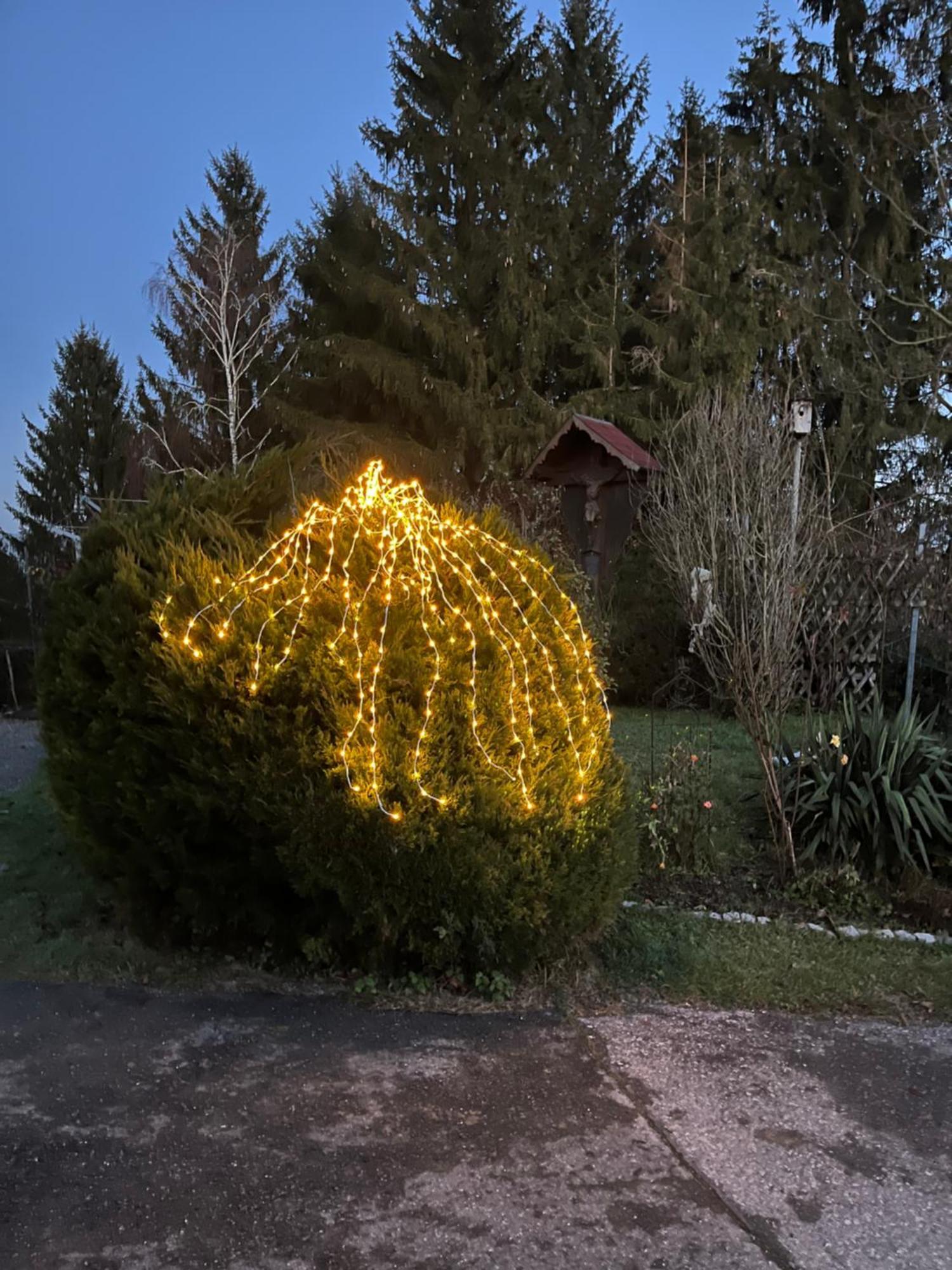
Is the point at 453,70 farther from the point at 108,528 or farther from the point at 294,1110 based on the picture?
the point at 294,1110

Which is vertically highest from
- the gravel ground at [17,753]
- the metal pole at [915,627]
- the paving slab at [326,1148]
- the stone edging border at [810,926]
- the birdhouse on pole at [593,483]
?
the birdhouse on pole at [593,483]

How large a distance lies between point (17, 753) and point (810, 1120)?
943cm

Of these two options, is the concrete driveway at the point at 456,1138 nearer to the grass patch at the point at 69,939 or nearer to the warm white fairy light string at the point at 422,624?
the grass patch at the point at 69,939

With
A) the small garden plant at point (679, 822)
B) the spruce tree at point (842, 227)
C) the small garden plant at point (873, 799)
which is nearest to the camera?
the small garden plant at point (873, 799)

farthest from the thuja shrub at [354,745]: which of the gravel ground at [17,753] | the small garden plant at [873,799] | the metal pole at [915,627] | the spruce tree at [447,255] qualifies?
the spruce tree at [447,255]

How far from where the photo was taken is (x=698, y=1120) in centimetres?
284

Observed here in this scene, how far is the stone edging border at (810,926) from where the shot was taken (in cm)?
457

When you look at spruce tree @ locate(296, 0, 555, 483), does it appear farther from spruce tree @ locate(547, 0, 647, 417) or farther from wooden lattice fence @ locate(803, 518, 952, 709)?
wooden lattice fence @ locate(803, 518, 952, 709)

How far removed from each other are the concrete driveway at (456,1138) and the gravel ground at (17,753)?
4.22 meters

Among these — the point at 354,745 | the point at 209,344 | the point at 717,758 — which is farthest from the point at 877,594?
the point at 209,344

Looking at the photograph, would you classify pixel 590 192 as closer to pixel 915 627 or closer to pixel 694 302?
pixel 694 302

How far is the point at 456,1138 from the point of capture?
2715mm

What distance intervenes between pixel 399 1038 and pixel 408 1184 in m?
0.85

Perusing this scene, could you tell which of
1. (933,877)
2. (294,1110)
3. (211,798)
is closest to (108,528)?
(211,798)
